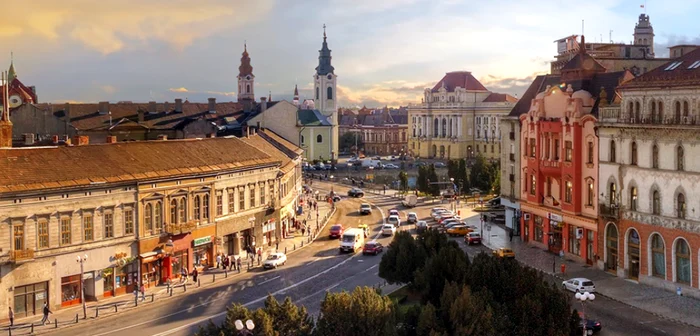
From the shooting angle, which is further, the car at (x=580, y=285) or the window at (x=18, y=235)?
the car at (x=580, y=285)

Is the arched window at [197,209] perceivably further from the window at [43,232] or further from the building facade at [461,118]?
the building facade at [461,118]

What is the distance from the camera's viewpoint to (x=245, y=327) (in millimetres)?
25500

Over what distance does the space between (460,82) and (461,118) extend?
341 inches

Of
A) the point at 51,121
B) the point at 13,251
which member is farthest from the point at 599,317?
the point at 51,121

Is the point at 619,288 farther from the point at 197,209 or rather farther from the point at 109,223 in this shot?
the point at 109,223

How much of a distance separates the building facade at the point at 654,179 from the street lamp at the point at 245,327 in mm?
29936

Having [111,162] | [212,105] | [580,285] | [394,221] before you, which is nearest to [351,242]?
[394,221]

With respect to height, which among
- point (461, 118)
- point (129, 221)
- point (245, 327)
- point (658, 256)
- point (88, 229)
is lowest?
point (658, 256)

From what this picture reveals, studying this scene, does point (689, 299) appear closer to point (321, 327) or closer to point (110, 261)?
point (321, 327)

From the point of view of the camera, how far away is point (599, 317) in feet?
136

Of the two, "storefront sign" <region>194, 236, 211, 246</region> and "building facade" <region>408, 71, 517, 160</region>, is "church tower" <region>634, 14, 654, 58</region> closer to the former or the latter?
"building facade" <region>408, 71, 517, 160</region>

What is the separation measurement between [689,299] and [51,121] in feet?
216

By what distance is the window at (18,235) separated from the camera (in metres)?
42.2

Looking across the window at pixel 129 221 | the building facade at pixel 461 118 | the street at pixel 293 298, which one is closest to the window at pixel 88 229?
the window at pixel 129 221
